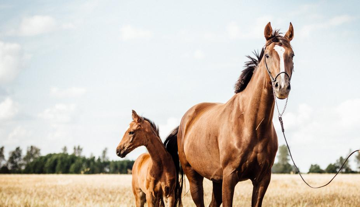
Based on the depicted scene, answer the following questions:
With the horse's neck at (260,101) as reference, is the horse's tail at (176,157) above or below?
below

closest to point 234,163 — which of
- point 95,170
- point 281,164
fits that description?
point 281,164

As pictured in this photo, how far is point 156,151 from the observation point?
8.87 m

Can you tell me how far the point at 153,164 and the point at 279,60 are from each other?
15.1 feet

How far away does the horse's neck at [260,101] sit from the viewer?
5.37 meters

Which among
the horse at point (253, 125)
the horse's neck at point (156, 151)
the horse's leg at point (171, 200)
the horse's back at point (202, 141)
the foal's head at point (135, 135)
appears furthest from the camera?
the foal's head at point (135, 135)

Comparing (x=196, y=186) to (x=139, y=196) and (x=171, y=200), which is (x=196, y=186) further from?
(x=139, y=196)

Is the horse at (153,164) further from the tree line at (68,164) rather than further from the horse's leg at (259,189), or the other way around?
the tree line at (68,164)

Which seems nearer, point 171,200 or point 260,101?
point 260,101

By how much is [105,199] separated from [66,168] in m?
38.8

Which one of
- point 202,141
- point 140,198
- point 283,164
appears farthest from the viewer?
point 283,164

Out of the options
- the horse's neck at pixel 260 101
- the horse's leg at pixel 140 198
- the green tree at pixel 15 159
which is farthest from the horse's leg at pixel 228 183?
the green tree at pixel 15 159

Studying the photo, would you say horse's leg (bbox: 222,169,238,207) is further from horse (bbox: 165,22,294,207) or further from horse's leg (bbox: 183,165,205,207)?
horse's leg (bbox: 183,165,205,207)

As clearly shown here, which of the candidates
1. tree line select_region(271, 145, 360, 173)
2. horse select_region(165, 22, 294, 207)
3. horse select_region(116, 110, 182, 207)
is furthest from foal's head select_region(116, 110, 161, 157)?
tree line select_region(271, 145, 360, 173)

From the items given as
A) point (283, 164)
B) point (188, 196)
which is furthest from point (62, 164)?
point (188, 196)
